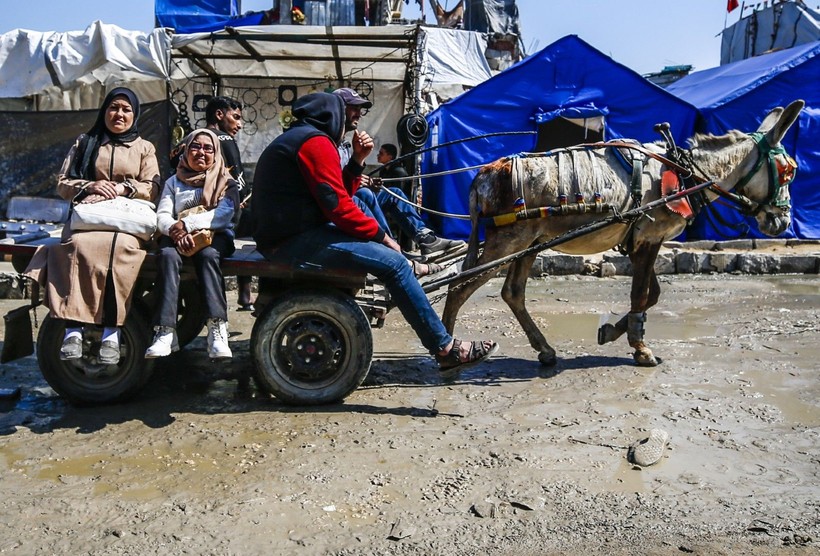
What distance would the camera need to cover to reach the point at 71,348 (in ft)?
13.7

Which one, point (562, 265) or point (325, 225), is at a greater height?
point (325, 225)

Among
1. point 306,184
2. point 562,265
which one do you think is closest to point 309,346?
point 306,184

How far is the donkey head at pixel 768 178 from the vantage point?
230 inches

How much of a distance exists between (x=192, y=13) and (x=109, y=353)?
58.5ft

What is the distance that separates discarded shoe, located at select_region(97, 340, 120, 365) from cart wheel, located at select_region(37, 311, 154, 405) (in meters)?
0.25

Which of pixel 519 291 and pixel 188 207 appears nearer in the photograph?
pixel 188 207

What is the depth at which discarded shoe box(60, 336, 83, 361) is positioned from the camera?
13.7 feet

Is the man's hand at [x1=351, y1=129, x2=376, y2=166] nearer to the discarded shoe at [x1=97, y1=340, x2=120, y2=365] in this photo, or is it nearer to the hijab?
the hijab

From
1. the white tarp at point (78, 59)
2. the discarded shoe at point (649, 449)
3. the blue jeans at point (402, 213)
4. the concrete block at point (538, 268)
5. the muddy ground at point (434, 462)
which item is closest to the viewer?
the muddy ground at point (434, 462)

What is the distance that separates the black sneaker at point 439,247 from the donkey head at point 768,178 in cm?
228

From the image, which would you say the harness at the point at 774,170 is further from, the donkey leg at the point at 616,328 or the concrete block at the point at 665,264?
the concrete block at the point at 665,264

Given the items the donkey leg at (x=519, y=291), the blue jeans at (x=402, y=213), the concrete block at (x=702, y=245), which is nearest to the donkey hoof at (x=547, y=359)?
the donkey leg at (x=519, y=291)

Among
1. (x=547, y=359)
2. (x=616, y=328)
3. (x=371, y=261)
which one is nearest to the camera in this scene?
(x=371, y=261)

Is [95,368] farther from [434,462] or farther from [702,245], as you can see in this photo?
[702,245]
